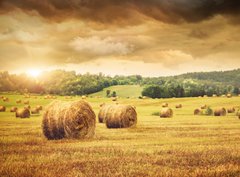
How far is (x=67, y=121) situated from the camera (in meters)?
17.7

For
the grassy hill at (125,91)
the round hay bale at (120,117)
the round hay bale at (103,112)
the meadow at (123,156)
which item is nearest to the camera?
the meadow at (123,156)

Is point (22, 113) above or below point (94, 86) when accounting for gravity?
below

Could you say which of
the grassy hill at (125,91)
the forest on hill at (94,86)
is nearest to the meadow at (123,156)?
the forest on hill at (94,86)

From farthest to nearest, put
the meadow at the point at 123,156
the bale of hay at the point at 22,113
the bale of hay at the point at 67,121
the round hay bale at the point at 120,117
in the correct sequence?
the bale of hay at the point at 22,113, the round hay bale at the point at 120,117, the bale of hay at the point at 67,121, the meadow at the point at 123,156

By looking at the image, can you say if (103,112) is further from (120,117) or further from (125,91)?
(125,91)

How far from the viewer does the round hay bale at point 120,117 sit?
78.6ft

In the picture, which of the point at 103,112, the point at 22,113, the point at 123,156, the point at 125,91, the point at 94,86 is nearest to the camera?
the point at 123,156

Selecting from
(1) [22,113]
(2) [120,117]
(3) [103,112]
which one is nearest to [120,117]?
(2) [120,117]

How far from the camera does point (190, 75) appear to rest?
130750 millimetres

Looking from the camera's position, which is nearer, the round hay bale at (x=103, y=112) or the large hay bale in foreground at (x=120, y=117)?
the large hay bale in foreground at (x=120, y=117)

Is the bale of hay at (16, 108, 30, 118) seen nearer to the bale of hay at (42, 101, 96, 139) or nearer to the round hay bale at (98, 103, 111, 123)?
the round hay bale at (98, 103, 111, 123)

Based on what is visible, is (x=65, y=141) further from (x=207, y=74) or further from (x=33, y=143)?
(x=207, y=74)

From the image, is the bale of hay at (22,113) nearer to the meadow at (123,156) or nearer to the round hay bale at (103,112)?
the round hay bale at (103,112)

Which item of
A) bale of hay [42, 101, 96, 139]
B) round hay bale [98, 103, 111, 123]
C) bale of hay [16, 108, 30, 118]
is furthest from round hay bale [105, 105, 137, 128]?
bale of hay [16, 108, 30, 118]
